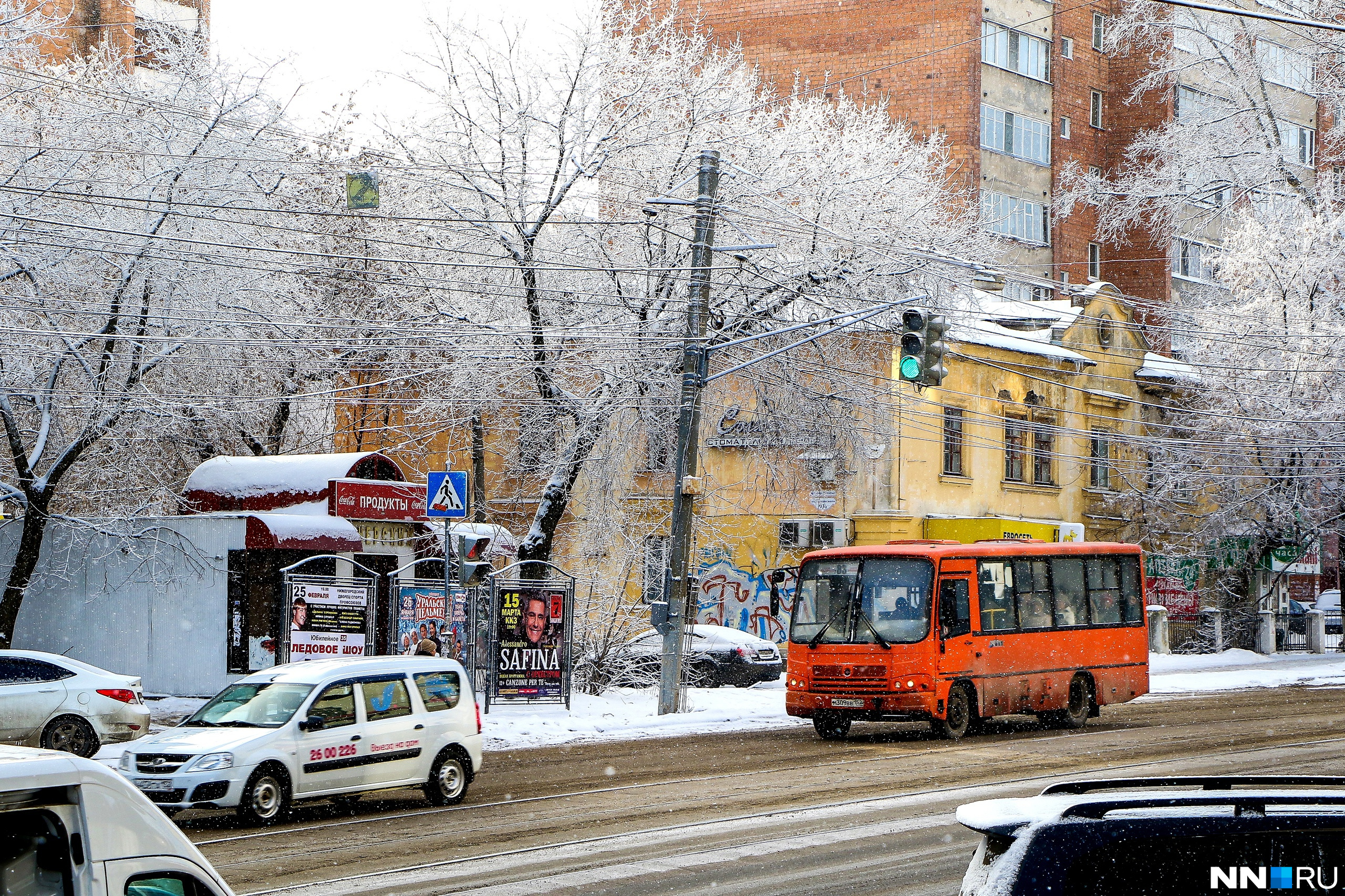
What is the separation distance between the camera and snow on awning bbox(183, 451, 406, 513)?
26.4 metres

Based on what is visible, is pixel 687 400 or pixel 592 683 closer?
pixel 687 400

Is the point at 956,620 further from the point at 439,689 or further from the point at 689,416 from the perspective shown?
the point at 439,689

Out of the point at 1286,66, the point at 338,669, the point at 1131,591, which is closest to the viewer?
the point at 338,669

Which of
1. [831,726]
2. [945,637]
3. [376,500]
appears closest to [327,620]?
[376,500]

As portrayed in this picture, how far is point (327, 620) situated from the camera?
902 inches

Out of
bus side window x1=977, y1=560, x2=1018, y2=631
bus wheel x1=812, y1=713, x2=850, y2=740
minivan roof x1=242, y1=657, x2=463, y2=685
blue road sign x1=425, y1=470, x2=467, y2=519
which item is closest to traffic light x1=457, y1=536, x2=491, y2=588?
blue road sign x1=425, y1=470, x2=467, y2=519

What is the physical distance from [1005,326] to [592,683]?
21721 millimetres

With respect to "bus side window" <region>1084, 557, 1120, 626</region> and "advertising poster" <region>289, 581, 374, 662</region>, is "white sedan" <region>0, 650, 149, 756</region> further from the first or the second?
"bus side window" <region>1084, 557, 1120, 626</region>

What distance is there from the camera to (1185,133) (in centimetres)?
4791

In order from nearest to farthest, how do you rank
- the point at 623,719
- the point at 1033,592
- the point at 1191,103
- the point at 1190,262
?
the point at 1033,592 < the point at 623,719 < the point at 1191,103 < the point at 1190,262

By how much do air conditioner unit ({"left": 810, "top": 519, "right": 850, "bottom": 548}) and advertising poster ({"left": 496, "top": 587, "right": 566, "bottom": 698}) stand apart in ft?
50.1

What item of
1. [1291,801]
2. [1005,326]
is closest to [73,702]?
[1291,801]

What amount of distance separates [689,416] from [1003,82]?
33857mm

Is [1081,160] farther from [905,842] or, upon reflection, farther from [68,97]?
[905,842]
